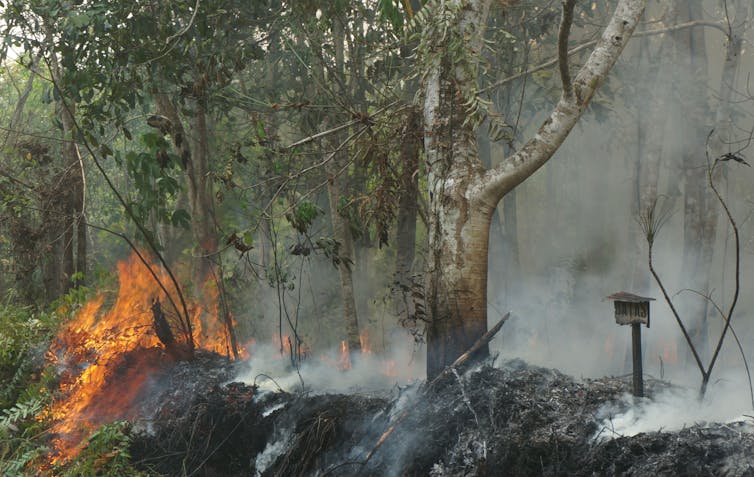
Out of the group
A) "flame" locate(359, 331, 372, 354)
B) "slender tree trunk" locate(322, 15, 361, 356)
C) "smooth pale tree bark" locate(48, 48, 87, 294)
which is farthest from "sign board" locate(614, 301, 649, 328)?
"smooth pale tree bark" locate(48, 48, 87, 294)

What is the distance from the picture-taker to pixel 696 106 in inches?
469

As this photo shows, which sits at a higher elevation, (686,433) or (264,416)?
(686,433)

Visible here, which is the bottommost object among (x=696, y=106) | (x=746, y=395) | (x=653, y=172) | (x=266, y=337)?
(x=266, y=337)

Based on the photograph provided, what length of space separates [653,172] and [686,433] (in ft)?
25.8

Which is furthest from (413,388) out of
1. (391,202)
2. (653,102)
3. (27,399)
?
(653,102)

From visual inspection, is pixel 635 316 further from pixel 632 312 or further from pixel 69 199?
pixel 69 199

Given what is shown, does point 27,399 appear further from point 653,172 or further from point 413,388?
point 653,172

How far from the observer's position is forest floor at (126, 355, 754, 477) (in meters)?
4.93

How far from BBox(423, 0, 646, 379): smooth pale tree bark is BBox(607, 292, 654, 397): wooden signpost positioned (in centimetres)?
142

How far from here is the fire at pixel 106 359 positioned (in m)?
8.12

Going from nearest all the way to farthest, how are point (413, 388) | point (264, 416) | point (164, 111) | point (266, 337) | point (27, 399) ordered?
point (413, 388)
point (264, 416)
point (27, 399)
point (164, 111)
point (266, 337)

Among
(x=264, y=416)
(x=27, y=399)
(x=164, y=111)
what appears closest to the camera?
(x=264, y=416)

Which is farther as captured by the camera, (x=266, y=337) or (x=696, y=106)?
(x=266, y=337)

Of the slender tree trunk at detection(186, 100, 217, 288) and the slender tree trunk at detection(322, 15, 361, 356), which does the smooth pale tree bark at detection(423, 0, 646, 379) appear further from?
the slender tree trunk at detection(186, 100, 217, 288)
